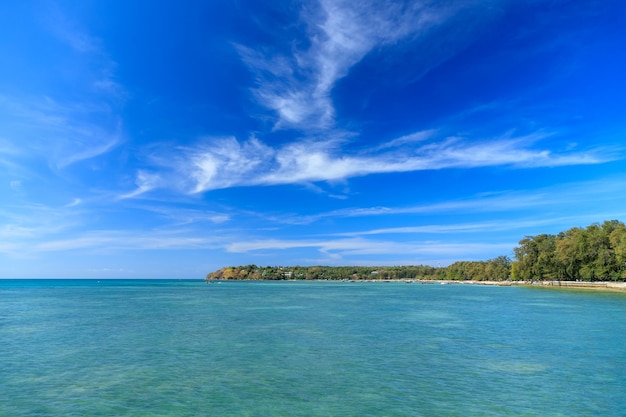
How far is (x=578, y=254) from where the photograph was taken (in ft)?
371

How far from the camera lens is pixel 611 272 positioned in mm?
105375

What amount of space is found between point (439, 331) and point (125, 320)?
35694mm

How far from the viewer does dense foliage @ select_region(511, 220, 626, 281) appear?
10269cm

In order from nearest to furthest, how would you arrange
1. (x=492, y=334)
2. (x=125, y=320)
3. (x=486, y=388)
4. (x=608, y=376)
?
(x=486, y=388), (x=608, y=376), (x=492, y=334), (x=125, y=320)

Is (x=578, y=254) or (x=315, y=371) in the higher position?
(x=578, y=254)

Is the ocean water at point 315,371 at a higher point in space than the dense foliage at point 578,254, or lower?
lower

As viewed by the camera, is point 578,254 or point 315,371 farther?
point 578,254

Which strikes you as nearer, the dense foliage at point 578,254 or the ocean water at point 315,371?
the ocean water at point 315,371

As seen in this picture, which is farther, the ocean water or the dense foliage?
the dense foliage

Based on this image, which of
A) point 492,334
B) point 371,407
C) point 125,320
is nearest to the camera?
point 371,407

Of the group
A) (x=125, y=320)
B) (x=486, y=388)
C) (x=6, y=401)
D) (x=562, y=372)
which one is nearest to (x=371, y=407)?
(x=486, y=388)

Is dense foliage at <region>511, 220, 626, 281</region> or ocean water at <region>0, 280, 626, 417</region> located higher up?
dense foliage at <region>511, 220, 626, 281</region>

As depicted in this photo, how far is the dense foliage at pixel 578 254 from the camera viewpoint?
10269 centimetres

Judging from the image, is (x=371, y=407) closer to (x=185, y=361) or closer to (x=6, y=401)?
(x=185, y=361)
